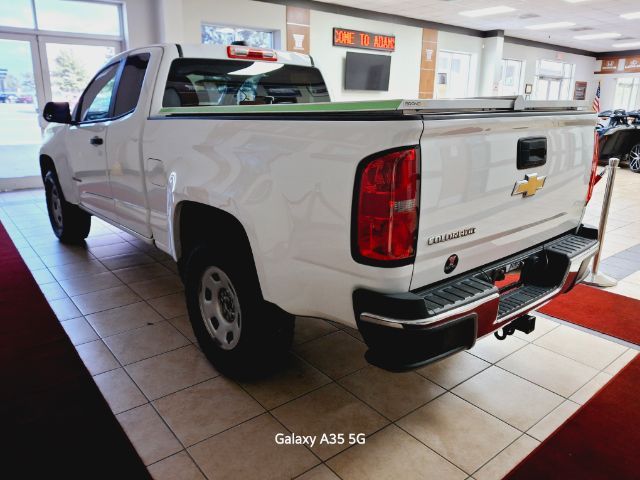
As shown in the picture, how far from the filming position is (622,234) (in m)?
5.59

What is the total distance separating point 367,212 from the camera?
154 centimetres

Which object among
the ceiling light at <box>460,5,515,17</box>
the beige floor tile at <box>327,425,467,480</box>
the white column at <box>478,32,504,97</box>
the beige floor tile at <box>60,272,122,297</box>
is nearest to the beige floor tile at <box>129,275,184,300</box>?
the beige floor tile at <box>60,272,122,297</box>

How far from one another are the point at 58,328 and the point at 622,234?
5.72 m

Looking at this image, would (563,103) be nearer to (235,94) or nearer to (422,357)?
(422,357)

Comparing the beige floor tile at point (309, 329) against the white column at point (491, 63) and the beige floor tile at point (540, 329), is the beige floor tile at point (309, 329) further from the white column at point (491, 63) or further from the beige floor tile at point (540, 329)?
the white column at point (491, 63)

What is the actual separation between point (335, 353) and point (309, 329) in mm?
328

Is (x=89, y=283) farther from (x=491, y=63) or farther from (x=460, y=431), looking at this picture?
(x=491, y=63)

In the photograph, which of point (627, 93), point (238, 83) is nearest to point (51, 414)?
point (238, 83)

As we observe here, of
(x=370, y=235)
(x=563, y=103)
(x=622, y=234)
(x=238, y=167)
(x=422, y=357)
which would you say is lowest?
(x=622, y=234)

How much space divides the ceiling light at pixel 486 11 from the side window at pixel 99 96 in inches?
420

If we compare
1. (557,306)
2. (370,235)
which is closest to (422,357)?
(370,235)

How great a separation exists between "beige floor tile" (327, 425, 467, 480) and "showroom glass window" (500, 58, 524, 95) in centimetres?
1672

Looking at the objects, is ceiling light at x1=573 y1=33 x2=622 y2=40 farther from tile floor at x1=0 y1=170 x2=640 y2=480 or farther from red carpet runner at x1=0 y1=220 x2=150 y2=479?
red carpet runner at x1=0 y1=220 x2=150 y2=479

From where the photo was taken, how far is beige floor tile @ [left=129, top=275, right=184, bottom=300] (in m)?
3.52
